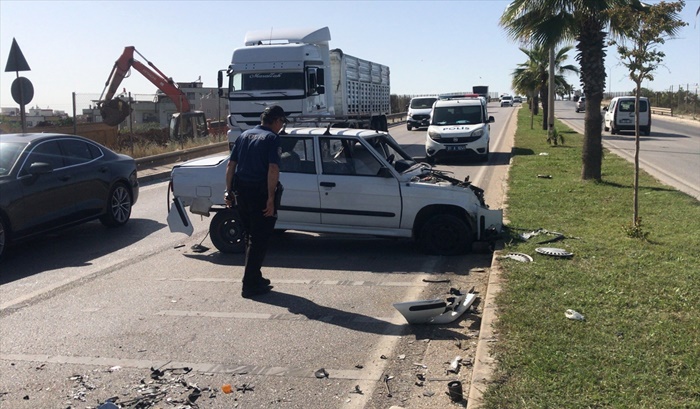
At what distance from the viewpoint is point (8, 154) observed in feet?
31.7

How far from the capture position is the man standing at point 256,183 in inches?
280

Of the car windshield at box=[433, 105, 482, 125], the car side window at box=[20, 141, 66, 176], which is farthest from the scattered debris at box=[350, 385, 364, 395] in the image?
the car windshield at box=[433, 105, 482, 125]

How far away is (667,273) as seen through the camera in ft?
23.4

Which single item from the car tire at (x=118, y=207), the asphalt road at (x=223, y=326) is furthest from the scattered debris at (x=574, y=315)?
the car tire at (x=118, y=207)

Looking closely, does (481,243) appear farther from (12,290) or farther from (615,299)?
(12,290)

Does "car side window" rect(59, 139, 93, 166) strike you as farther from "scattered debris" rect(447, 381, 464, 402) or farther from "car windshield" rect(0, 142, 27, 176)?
"scattered debris" rect(447, 381, 464, 402)

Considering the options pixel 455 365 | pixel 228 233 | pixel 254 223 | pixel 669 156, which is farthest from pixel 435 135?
pixel 455 365

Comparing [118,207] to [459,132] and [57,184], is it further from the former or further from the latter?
[459,132]

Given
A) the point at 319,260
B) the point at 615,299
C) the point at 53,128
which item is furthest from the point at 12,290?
the point at 53,128

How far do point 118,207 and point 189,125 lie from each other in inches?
895

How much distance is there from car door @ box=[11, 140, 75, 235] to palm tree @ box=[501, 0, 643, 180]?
10.0 m

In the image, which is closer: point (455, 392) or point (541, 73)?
point (455, 392)

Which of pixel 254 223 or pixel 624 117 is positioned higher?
pixel 624 117

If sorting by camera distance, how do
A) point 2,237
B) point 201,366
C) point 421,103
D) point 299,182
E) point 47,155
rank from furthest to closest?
point 421,103 → point 47,155 → point 299,182 → point 2,237 → point 201,366
